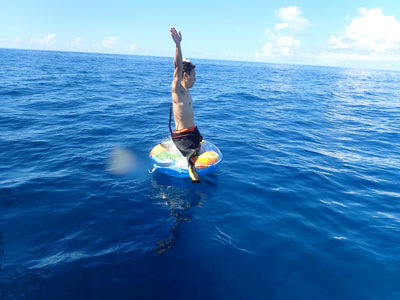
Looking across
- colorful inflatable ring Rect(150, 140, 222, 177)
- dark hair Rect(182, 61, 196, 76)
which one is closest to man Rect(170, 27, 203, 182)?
dark hair Rect(182, 61, 196, 76)

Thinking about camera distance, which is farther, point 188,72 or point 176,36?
point 188,72

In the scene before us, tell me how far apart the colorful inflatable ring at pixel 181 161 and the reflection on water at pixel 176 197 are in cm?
31

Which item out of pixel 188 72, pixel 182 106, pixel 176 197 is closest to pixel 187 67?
pixel 188 72

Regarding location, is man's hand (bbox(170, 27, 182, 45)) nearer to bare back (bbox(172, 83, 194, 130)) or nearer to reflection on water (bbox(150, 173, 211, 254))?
bare back (bbox(172, 83, 194, 130))

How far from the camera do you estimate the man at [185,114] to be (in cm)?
619

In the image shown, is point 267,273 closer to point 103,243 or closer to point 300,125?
point 103,243

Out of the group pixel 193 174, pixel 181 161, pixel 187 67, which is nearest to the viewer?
pixel 187 67

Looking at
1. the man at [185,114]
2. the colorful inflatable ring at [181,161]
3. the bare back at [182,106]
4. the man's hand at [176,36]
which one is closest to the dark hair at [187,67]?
the man at [185,114]

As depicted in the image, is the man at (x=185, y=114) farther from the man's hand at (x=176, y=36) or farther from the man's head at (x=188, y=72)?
the man's hand at (x=176, y=36)

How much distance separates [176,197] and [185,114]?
2.26m

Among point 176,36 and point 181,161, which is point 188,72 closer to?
point 176,36

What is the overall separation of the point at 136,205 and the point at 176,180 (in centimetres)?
165

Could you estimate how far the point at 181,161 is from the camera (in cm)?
721

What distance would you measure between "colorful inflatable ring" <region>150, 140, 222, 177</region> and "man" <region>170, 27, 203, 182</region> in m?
0.23
